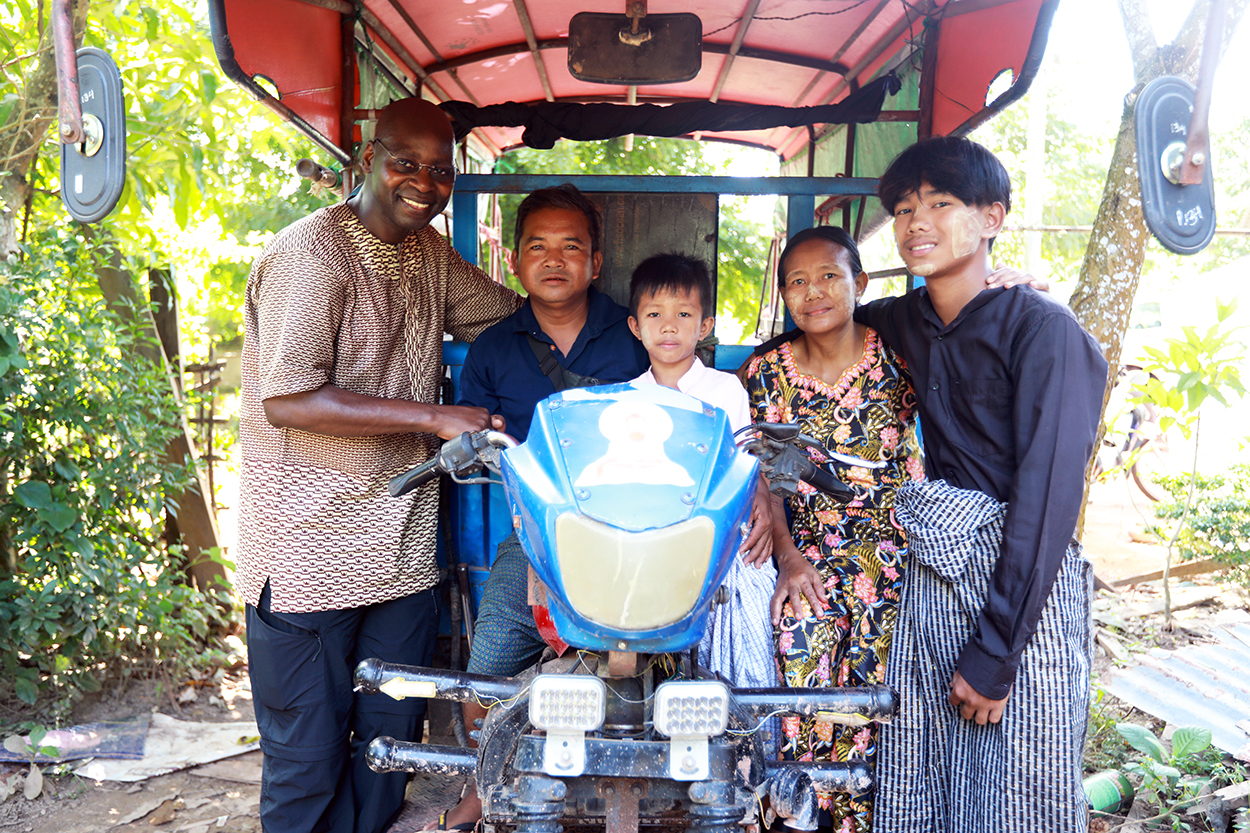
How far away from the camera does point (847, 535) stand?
2.41 meters

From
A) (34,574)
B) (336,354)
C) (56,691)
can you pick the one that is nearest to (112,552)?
(34,574)

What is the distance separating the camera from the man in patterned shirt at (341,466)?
2.43 metres

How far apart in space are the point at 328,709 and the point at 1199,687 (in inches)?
143

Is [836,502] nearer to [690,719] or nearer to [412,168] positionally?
[690,719]

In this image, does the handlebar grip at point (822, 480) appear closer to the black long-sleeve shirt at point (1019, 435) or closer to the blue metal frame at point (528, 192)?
the black long-sleeve shirt at point (1019, 435)

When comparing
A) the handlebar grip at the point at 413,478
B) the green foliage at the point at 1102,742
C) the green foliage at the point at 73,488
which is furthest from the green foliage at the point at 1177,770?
the green foliage at the point at 73,488

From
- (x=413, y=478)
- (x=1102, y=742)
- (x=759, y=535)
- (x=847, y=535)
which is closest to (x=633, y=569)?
(x=413, y=478)

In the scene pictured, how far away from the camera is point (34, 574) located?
12.1 feet

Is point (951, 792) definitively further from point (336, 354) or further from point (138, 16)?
point (138, 16)

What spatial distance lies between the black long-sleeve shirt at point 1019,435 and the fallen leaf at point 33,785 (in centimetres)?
345

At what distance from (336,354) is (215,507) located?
330 cm

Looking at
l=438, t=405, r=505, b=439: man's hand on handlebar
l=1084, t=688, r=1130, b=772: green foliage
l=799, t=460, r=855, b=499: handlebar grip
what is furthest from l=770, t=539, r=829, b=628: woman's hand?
l=1084, t=688, r=1130, b=772: green foliage

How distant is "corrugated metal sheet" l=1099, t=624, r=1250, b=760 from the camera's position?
3496mm

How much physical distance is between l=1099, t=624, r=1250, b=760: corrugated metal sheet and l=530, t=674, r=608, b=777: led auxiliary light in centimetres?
295
